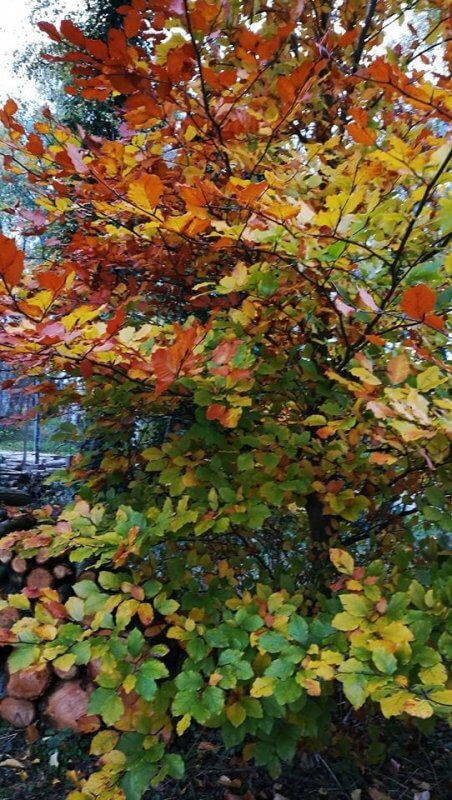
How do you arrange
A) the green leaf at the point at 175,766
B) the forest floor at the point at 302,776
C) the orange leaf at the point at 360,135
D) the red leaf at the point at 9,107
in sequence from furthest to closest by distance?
the forest floor at the point at 302,776
the red leaf at the point at 9,107
the green leaf at the point at 175,766
the orange leaf at the point at 360,135

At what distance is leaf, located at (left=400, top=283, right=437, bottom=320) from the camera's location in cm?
67

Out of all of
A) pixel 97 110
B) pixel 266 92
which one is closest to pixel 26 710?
pixel 266 92

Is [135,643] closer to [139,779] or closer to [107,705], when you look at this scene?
[107,705]

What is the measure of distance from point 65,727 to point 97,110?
4.70 m

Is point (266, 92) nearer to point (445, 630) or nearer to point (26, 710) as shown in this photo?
point (445, 630)

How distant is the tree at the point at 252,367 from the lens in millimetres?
862

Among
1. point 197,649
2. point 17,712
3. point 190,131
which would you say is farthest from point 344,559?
point 17,712

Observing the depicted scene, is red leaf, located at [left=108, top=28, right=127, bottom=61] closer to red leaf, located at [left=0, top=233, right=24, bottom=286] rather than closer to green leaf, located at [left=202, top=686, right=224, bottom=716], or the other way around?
red leaf, located at [left=0, top=233, right=24, bottom=286]

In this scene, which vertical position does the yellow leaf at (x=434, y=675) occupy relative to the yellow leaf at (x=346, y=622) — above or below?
below

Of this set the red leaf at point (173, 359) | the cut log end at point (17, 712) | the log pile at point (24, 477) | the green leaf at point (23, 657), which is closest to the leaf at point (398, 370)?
the red leaf at point (173, 359)

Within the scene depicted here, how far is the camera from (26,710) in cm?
216

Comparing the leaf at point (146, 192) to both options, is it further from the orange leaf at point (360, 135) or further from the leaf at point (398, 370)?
the leaf at point (398, 370)

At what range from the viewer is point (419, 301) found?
0.68 m

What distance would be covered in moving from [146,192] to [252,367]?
0.45 meters
